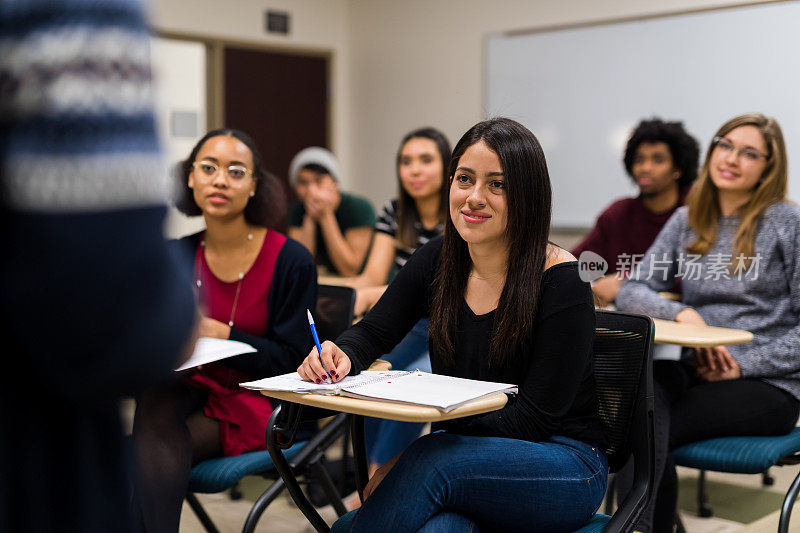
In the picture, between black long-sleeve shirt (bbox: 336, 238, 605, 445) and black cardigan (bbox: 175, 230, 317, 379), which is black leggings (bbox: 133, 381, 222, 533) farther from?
black long-sleeve shirt (bbox: 336, 238, 605, 445)

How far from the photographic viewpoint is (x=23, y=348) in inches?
21.6

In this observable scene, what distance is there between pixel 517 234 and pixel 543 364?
288 mm

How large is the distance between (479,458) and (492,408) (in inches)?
4.7

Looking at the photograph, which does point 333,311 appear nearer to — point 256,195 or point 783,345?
point 256,195

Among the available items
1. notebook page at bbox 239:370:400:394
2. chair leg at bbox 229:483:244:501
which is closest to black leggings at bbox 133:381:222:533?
notebook page at bbox 239:370:400:394

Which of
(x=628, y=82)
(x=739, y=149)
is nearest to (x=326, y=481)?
(x=739, y=149)

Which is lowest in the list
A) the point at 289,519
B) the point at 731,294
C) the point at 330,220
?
the point at 289,519

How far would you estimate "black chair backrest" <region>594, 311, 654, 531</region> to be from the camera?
1.82 metres

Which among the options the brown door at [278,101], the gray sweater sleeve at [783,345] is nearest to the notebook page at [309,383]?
the gray sweater sleeve at [783,345]

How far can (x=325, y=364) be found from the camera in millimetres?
1801

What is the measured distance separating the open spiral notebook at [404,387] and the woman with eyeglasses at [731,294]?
0.94 metres

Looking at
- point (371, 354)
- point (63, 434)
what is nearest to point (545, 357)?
point (371, 354)

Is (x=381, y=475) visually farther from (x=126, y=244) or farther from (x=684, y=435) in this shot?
(x=126, y=244)

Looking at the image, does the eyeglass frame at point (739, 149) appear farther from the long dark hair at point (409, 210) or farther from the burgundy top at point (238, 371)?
the burgundy top at point (238, 371)
